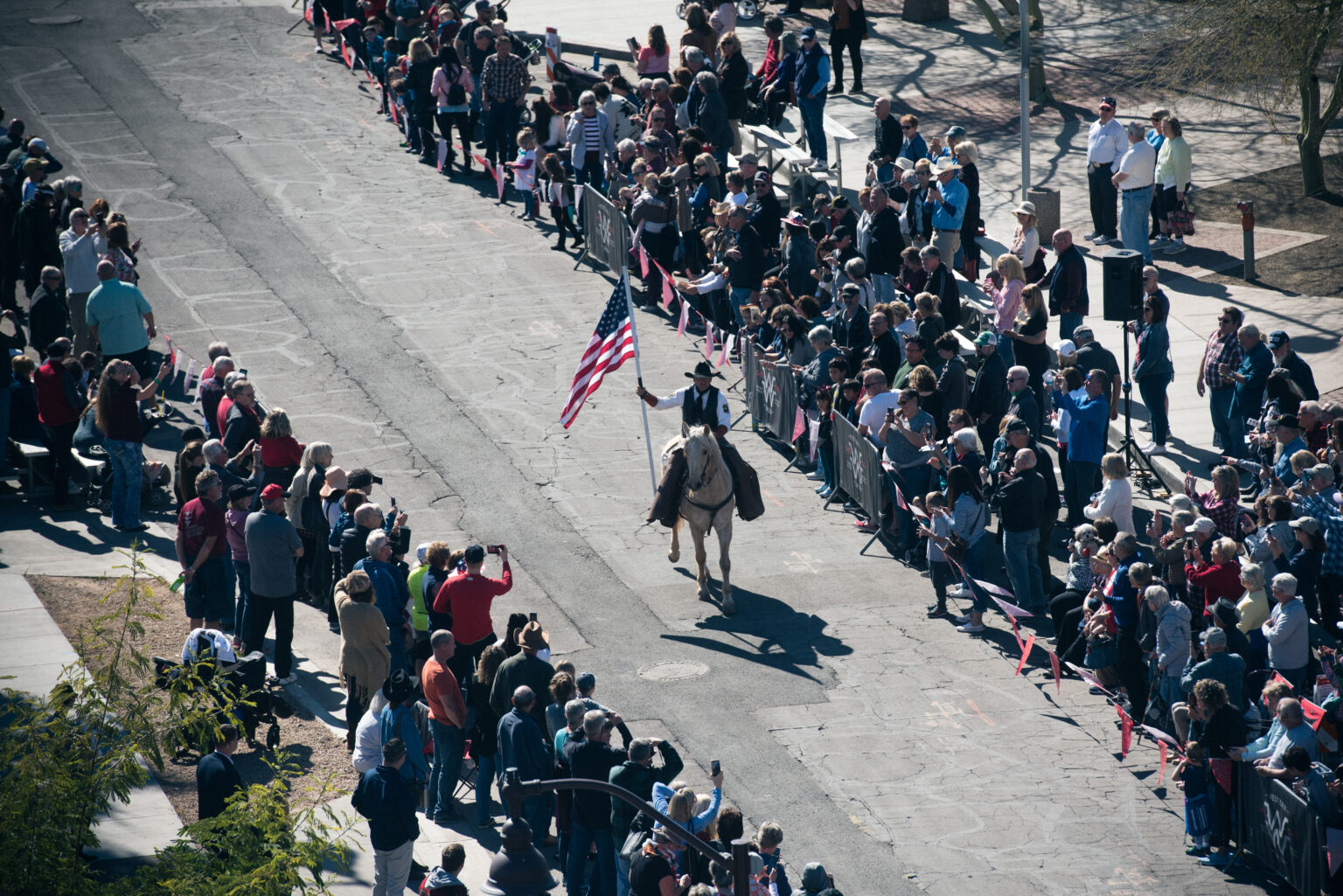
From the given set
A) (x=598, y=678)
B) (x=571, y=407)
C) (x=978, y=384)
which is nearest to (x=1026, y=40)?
(x=978, y=384)

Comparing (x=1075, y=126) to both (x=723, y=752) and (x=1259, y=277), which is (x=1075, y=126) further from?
(x=723, y=752)

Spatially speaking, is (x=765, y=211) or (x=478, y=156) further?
(x=478, y=156)

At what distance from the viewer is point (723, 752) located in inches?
571

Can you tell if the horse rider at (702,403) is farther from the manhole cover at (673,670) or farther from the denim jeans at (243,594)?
the denim jeans at (243,594)

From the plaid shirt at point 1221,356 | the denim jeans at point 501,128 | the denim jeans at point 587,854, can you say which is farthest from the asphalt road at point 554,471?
the plaid shirt at point 1221,356

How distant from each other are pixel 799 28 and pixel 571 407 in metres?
16.7

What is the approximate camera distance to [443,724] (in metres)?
13.6

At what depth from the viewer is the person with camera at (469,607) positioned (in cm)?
1442

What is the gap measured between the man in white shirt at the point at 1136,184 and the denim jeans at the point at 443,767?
44.8ft

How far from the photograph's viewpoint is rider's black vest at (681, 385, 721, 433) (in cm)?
1747

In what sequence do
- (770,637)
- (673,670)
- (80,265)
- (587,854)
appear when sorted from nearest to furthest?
(587,854)
(673,670)
(770,637)
(80,265)

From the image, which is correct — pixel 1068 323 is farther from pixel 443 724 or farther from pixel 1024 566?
pixel 443 724

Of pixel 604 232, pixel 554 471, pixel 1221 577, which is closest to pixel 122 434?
pixel 554 471

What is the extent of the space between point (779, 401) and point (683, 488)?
3654 mm
